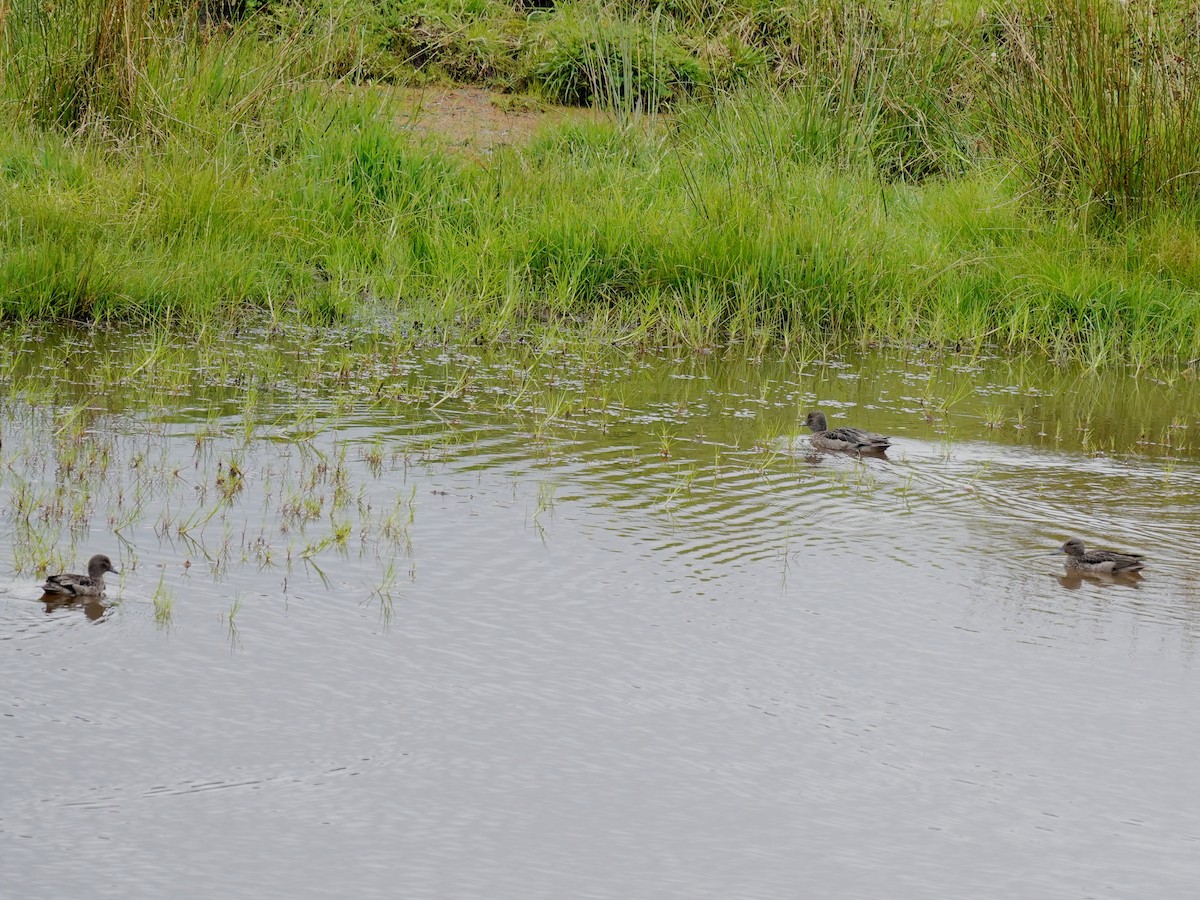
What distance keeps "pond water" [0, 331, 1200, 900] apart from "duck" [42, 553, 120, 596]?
0.28 ft

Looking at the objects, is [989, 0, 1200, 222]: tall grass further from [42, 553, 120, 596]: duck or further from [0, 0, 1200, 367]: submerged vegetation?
[42, 553, 120, 596]: duck

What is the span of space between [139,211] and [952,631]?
6662mm

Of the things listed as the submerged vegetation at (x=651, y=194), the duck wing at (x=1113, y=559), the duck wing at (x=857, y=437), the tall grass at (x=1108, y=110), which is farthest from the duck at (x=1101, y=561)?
the tall grass at (x=1108, y=110)

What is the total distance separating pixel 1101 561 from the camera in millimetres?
6438

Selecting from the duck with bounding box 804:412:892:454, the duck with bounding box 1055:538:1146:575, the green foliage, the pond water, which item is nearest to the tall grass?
the pond water

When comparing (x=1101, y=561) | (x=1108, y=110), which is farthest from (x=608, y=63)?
(x=1101, y=561)

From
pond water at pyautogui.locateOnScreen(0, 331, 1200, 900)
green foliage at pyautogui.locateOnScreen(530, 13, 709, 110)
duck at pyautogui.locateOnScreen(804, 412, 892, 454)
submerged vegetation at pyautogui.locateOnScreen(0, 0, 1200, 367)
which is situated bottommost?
pond water at pyautogui.locateOnScreen(0, 331, 1200, 900)

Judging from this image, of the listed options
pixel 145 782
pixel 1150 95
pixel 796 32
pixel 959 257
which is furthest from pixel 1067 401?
pixel 145 782

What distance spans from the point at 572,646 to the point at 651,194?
678 cm

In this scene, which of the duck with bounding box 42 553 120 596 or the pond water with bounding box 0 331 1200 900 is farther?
the duck with bounding box 42 553 120 596

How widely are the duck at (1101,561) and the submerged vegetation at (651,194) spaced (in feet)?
13.7

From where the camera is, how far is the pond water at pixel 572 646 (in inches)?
164

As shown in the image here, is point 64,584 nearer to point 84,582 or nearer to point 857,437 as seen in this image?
point 84,582

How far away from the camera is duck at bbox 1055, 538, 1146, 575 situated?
254 inches
